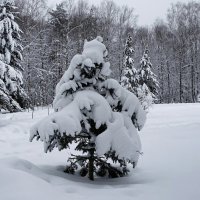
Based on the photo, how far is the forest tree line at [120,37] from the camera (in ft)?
125

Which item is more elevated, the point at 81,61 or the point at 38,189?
the point at 81,61

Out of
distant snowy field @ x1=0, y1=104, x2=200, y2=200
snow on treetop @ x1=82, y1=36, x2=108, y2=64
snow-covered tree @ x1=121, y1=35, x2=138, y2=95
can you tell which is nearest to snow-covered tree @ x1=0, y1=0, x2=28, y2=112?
distant snowy field @ x1=0, y1=104, x2=200, y2=200

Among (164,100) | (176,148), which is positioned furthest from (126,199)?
(164,100)

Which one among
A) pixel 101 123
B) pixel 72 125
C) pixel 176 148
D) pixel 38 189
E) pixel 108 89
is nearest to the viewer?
pixel 38 189

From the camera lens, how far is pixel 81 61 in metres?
7.34

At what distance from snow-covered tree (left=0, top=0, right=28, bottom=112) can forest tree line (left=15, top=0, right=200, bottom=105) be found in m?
13.4

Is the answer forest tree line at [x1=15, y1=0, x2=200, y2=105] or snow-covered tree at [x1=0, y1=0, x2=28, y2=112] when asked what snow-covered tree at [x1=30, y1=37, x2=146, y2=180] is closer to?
snow-covered tree at [x1=0, y1=0, x2=28, y2=112]

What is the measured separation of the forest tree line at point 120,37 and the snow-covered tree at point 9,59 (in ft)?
44.0

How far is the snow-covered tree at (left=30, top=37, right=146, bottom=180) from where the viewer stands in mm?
6656

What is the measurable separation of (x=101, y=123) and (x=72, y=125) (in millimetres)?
757

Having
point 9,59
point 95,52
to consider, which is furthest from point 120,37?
point 95,52

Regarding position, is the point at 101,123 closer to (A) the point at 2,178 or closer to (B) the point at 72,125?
(B) the point at 72,125

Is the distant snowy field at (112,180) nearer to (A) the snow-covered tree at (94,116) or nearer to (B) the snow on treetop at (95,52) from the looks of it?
(A) the snow-covered tree at (94,116)

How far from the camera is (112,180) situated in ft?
25.2
